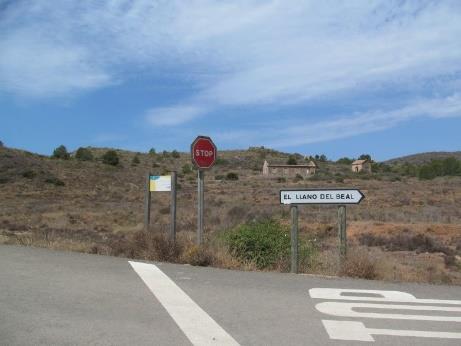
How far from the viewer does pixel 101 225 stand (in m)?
32.6

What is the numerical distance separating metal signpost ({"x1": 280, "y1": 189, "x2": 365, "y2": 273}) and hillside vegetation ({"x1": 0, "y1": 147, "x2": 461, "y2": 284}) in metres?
0.42

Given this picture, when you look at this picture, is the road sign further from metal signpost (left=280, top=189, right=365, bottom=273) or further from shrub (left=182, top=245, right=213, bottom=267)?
shrub (left=182, top=245, right=213, bottom=267)

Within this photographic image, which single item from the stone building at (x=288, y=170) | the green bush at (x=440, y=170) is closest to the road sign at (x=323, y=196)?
the green bush at (x=440, y=170)

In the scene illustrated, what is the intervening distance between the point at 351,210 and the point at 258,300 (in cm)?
3221

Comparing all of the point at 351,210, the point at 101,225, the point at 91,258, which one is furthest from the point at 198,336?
the point at 351,210

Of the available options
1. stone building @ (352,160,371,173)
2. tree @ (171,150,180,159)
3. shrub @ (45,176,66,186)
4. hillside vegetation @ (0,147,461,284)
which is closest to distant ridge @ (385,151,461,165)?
stone building @ (352,160,371,173)

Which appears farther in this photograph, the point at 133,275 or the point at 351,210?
the point at 351,210

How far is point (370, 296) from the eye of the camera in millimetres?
8227

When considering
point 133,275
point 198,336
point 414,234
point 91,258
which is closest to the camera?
point 198,336

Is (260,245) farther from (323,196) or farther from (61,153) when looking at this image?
(61,153)

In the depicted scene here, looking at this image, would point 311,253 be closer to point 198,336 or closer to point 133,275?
point 133,275

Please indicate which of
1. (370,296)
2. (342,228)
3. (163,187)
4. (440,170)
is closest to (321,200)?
(342,228)

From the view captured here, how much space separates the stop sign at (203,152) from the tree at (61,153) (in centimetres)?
6582

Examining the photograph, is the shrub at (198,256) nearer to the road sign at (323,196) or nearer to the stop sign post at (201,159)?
the stop sign post at (201,159)
